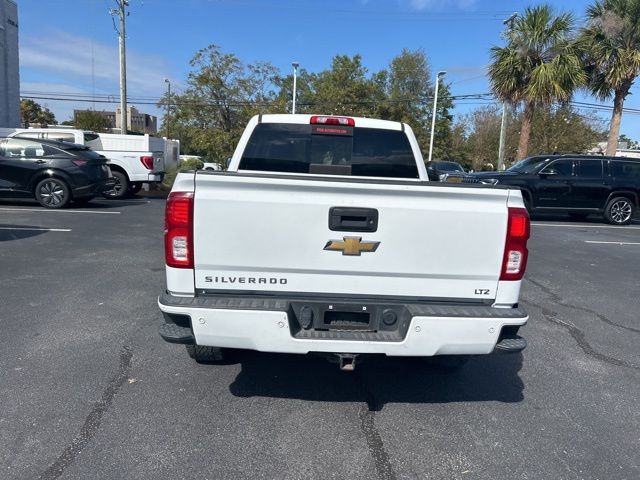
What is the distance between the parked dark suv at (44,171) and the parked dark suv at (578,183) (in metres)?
9.95

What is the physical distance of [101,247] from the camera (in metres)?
8.62

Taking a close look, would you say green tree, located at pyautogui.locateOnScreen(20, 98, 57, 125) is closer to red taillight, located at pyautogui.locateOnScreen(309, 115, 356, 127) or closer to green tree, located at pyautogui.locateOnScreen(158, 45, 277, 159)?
green tree, located at pyautogui.locateOnScreen(158, 45, 277, 159)

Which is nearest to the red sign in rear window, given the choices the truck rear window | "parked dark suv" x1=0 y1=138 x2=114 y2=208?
the truck rear window

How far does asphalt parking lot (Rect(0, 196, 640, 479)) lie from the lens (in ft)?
9.81

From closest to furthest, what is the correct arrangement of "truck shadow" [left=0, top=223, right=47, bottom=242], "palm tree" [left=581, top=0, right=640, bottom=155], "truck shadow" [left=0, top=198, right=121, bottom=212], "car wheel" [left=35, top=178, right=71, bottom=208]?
1. "truck shadow" [left=0, top=223, right=47, bottom=242]
2. "car wheel" [left=35, top=178, right=71, bottom=208]
3. "truck shadow" [left=0, top=198, right=121, bottom=212]
4. "palm tree" [left=581, top=0, right=640, bottom=155]

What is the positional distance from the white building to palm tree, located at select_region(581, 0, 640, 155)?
22195 millimetres

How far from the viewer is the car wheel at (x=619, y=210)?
48.9ft

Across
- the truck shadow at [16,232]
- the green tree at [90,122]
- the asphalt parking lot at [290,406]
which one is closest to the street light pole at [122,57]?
the truck shadow at [16,232]

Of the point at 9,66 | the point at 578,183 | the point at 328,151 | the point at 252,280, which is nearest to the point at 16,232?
the point at 328,151

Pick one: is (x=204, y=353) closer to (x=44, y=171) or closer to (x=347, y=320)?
(x=347, y=320)

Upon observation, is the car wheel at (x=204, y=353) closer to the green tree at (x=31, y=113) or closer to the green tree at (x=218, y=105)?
the green tree at (x=218, y=105)

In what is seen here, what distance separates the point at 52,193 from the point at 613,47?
18.2 metres

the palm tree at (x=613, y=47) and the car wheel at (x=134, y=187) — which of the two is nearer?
the car wheel at (x=134, y=187)

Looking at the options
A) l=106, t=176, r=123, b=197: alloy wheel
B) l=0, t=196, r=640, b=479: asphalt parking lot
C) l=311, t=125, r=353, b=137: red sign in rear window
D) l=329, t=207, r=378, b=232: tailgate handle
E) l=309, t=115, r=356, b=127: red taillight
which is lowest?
l=0, t=196, r=640, b=479: asphalt parking lot
